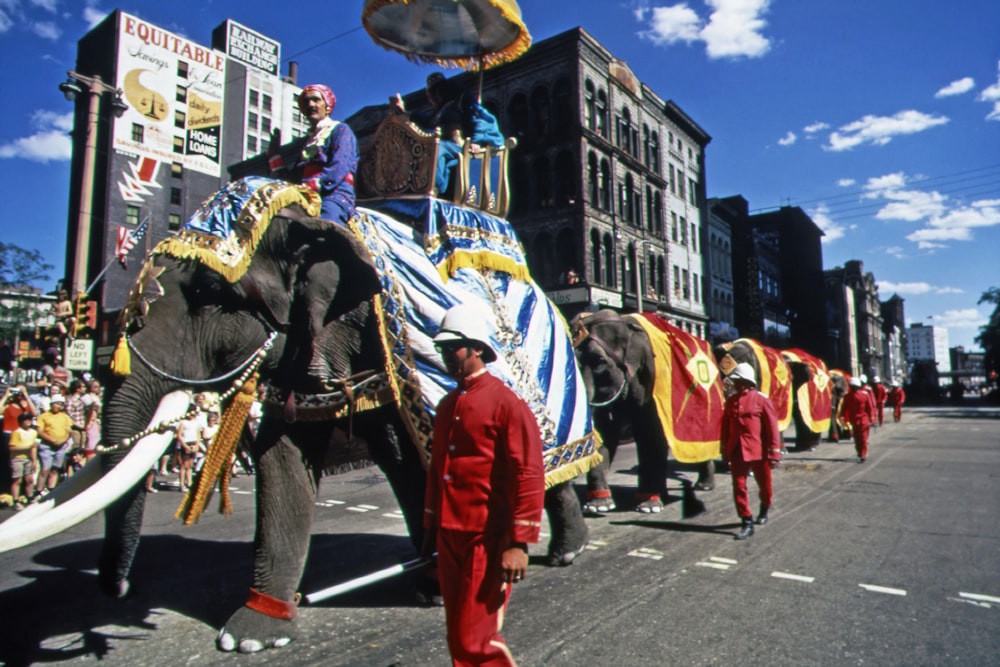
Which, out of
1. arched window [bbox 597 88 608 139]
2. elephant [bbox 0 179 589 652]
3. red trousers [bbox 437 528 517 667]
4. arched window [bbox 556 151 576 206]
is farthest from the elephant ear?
arched window [bbox 597 88 608 139]

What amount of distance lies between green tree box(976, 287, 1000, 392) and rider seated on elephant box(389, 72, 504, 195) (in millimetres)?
56813

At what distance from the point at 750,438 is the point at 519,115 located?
26208 millimetres

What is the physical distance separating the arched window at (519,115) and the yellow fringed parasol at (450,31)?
24207mm

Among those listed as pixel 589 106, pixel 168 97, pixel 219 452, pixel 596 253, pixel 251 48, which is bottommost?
pixel 219 452

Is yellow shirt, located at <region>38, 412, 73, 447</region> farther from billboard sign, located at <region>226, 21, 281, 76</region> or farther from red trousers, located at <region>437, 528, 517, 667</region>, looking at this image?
billboard sign, located at <region>226, 21, 281, 76</region>

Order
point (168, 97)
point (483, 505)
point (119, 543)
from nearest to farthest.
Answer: point (483, 505) → point (119, 543) → point (168, 97)

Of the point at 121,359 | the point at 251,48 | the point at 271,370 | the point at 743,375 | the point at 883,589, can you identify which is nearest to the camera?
the point at 121,359

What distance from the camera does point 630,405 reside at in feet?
26.7

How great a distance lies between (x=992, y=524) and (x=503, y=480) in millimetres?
6393

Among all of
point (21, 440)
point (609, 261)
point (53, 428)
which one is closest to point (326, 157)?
point (21, 440)

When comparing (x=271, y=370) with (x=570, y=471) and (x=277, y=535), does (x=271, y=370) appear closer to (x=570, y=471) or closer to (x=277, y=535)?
(x=277, y=535)

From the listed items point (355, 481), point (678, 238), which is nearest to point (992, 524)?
point (355, 481)

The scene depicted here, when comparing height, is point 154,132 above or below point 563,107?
above

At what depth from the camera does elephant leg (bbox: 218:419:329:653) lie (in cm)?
356
